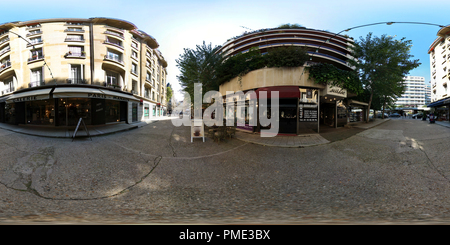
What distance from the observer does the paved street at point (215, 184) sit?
2.00 m

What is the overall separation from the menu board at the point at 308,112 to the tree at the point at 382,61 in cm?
667

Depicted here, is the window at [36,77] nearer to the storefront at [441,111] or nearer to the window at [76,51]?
the window at [76,51]

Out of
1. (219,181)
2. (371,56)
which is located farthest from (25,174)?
(371,56)

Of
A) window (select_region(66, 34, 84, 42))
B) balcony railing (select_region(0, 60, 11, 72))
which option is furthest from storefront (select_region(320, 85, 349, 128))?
balcony railing (select_region(0, 60, 11, 72))

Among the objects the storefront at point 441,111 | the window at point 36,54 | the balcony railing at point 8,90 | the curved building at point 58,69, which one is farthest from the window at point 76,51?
the storefront at point 441,111

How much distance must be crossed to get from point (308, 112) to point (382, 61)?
830 cm

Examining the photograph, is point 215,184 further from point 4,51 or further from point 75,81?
point 4,51

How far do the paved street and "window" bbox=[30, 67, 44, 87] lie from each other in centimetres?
246

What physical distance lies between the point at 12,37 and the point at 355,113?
23898 millimetres

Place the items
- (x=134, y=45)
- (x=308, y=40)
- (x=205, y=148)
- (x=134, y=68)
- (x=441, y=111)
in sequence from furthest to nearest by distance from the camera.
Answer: (x=308, y=40) → (x=441, y=111) → (x=134, y=68) → (x=134, y=45) → (x=205, y=148)

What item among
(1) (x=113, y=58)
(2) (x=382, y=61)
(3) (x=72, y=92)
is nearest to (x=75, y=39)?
(3) (x=72, y=92)

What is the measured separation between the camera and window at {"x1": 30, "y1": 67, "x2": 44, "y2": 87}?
6.04 m

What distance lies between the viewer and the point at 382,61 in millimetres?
10852

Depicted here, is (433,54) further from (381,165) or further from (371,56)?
(381,165)
